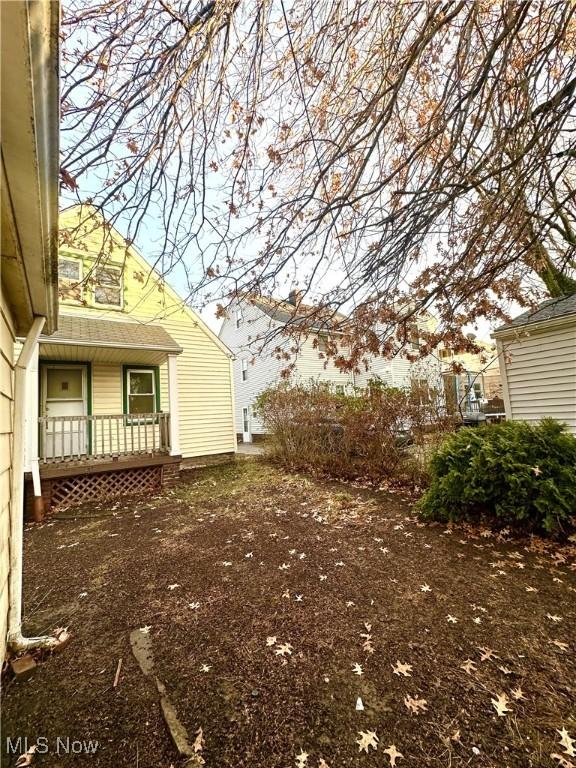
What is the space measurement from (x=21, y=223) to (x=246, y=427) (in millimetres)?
17722

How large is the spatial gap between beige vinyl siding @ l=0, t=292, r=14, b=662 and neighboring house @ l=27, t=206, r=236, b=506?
3.75 m

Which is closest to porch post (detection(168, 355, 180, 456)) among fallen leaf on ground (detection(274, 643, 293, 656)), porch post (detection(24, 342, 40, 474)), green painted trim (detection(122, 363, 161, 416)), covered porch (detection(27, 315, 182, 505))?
covered porch (detection(27, 315, 182, 505))

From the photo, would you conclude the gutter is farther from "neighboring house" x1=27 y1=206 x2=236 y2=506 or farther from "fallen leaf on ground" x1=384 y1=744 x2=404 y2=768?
"neighboring house" x1=27 y1=206 x2=236 y2=506

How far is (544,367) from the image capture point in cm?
692

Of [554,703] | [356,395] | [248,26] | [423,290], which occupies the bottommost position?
[554,703]

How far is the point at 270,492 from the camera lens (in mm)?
7117

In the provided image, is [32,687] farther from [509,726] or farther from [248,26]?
[248,26]

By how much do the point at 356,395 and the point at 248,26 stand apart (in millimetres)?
7531

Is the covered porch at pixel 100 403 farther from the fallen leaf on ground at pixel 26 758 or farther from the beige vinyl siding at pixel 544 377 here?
the beige vinyl siding at pixel 544 377

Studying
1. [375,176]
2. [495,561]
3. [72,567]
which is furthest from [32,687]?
[375,176]

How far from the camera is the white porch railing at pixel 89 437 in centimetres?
678

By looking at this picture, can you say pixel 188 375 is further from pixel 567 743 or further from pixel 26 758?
pixel 567 743

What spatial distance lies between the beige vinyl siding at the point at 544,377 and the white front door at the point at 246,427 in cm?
1341

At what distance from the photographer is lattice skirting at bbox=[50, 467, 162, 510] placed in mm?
6617
